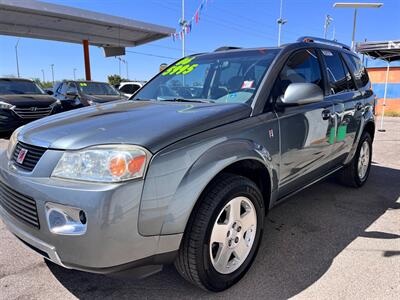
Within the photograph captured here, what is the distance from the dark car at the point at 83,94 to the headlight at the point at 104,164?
8.64 m

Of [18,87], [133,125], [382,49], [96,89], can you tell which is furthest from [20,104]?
[382,49]

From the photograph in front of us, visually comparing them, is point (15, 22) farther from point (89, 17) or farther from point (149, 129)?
point (149, 129)

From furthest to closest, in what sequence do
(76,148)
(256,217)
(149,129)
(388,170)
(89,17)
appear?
(89,17) → (388,170) → (256,217) → (149,129) → (76,148)

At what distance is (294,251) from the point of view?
293 cm

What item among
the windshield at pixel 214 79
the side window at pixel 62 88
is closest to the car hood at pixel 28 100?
the side window at pixel 62 88

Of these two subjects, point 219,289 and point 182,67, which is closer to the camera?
point 219,289

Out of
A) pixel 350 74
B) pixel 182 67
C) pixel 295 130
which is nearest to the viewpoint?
pixel 295 130

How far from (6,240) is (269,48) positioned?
3.04 metres

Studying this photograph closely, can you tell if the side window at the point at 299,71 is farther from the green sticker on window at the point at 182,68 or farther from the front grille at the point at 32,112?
the front grille at the point at 32,112

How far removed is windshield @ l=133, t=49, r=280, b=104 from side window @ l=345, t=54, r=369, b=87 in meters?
1.77

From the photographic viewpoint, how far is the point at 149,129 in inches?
81.7

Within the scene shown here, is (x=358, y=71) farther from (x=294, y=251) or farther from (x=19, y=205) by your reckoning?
(x=19, y=205)

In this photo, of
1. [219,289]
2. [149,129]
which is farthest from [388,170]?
[149,129]

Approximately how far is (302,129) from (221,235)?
1298 millimetres
